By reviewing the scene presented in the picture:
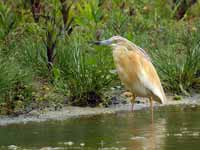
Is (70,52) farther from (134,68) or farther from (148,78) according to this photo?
(148,78)

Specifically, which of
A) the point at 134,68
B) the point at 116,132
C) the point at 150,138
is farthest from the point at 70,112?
the point at 150,138

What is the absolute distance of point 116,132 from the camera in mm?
11117

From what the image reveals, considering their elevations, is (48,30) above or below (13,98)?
above

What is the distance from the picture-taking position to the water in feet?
33.3

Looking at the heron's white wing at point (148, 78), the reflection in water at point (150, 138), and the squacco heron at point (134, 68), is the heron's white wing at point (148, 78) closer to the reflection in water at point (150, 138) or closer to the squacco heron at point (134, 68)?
the squacco heron at point (134, 68)

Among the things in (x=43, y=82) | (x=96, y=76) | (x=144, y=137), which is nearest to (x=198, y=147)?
(x=144, y=137)

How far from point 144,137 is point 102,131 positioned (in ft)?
2.49

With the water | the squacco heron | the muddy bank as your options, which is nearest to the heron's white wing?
the squacco heron

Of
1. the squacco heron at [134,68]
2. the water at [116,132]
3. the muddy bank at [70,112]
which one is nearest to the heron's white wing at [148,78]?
the squacco heron at [134,68]

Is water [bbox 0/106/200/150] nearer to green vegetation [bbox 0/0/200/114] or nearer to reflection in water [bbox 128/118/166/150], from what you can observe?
reflection in water [bbox 128/118/166/150]

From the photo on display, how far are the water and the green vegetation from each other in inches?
33.2

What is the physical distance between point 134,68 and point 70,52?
1702 millimetres

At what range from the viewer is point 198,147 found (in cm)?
984

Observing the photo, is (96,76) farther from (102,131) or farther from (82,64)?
(102,131)
